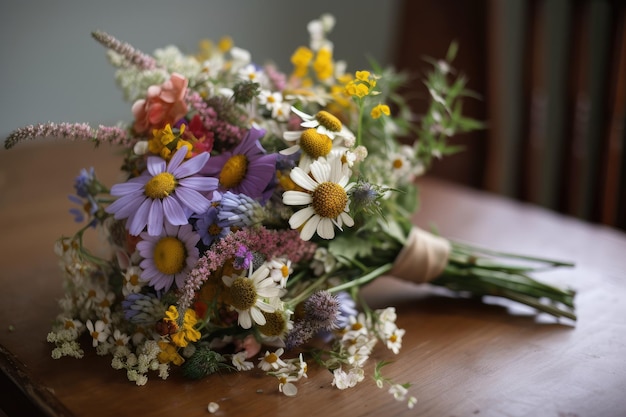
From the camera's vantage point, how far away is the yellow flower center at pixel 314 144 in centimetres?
84

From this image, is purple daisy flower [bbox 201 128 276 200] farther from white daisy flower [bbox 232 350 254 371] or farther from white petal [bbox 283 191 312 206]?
white daisy flower [bbox 232 350 254 371]

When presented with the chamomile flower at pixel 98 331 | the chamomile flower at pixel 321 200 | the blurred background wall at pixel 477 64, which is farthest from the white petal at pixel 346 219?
the blurred background wall at pixel 477 64

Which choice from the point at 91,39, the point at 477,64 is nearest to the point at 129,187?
the point at 477,64

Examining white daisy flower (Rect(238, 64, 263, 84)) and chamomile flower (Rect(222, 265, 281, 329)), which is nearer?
chamomile flower (Rect(222, 265, 281, 329))

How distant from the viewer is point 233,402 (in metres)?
0.78

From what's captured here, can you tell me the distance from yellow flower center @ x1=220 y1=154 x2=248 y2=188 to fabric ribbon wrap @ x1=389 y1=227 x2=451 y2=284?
11.1 inches

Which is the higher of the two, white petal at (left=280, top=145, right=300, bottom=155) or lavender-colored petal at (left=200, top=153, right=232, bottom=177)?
white petal at (left=280, top=145, right=300, bottom=155)

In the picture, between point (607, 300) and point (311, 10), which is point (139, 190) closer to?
point (607, 300)

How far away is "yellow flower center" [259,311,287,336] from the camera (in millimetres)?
827

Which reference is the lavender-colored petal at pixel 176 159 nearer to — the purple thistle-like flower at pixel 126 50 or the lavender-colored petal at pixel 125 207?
the lavender-colored petal at pixel 125 207

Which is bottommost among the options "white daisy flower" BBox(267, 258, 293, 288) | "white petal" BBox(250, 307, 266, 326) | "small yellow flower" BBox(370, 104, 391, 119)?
"white petal" BBox(250, 307, 266, 326)

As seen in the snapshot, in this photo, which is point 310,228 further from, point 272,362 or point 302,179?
point 272,362

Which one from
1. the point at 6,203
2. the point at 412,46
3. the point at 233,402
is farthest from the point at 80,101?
the point at 233,402

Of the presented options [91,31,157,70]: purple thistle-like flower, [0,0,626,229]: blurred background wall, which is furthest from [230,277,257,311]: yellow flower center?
[0,0,626,229]: blurred background wall
